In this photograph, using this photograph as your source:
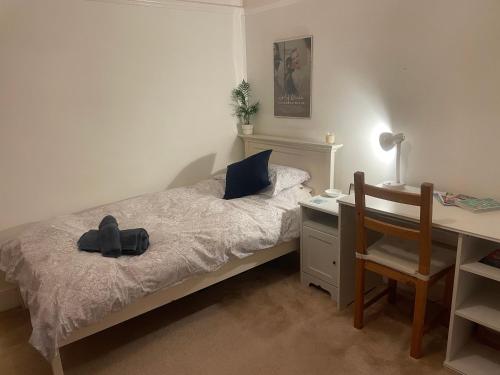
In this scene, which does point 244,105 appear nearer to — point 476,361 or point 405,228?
point 405,228

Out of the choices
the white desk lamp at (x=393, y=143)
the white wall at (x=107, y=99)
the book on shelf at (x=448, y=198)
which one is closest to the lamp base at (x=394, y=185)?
the white desk lamp at (x=393, y=143)

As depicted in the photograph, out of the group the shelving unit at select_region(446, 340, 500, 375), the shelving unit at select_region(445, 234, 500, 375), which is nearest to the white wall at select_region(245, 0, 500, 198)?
the shelving unit at select_region(445, 234, 500, 375)

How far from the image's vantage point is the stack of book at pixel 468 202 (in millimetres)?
2054

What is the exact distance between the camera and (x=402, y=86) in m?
2.52

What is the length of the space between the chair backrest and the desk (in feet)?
0.25

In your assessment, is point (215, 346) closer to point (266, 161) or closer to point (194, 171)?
point (266, 161)

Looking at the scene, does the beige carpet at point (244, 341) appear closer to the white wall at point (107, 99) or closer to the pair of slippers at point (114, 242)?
the pair of slippers at point (114, 242)

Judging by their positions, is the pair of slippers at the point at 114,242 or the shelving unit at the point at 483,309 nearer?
the shelving unit at the point at 483,309

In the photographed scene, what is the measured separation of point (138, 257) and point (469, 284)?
179 centimetres

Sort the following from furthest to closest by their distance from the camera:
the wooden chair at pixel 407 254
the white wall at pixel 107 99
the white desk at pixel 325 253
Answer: the white wall at pixel 107 99 < the white desk at pixel 325 253 < the wooden chair at pixel 407 254

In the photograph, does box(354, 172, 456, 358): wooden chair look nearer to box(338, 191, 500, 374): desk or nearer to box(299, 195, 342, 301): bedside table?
box(338, 191, 500, 374): desk

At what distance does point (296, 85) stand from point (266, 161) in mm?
735

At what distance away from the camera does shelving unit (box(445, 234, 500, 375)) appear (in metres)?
1.86

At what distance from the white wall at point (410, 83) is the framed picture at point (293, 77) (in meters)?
0.07
